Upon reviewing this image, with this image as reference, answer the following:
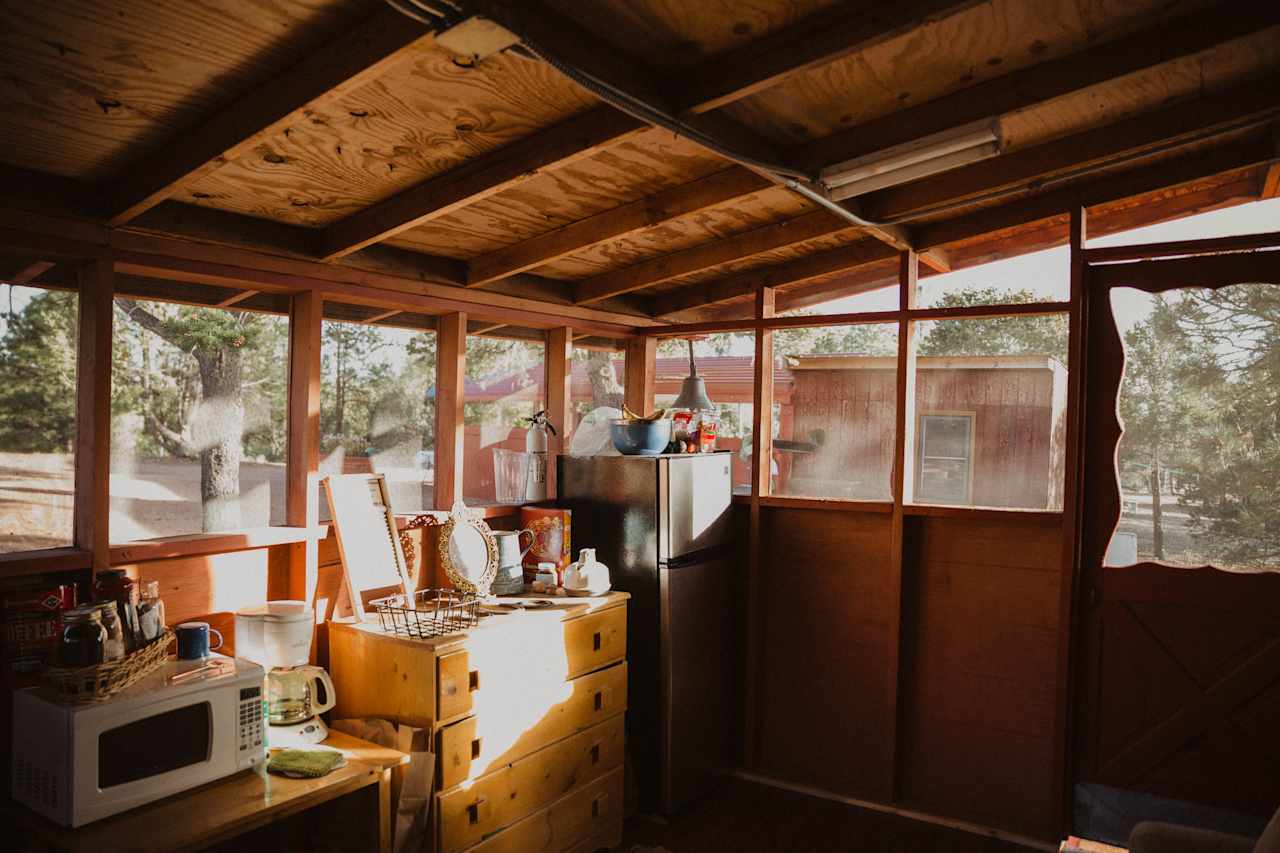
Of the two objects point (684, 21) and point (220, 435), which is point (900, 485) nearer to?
point (684, 21)

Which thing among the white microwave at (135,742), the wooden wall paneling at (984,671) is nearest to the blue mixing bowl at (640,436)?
the wooden wall paneling at (984,671)

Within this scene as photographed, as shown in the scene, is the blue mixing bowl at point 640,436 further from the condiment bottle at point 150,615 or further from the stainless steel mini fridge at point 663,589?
the condiment bottle at point 150,615

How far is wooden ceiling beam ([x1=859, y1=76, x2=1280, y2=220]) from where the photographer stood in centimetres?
256

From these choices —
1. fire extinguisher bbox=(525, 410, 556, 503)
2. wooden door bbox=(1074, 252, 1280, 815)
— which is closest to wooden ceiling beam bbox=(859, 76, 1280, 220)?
wooden door bbox=(1074, 252, 1280, 815)

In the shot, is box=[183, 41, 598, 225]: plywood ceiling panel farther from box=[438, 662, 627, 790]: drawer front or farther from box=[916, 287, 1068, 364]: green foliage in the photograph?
box=[916, 287, 1068, 364]: green foliage

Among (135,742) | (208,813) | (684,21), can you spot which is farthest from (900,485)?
(135,742)

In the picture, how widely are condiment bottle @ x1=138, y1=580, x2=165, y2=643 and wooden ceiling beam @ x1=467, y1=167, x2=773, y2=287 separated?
1.60 m

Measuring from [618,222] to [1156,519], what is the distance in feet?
7.18

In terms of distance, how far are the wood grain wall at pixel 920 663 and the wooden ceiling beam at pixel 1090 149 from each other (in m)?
1.27

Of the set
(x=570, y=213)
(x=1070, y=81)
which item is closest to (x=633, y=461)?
(x=570, y=213)

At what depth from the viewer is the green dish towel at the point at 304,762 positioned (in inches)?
89.7

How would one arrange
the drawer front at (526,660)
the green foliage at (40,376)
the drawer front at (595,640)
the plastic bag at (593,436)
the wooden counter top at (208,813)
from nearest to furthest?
the wooden counter top at (208,813) < the green foliage at (40,376) < the drawer front at (526,660) < the drawer front at (595,640) < the plastic bag at (593,436)

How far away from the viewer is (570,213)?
2953mm

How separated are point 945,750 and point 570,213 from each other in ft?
8.55
